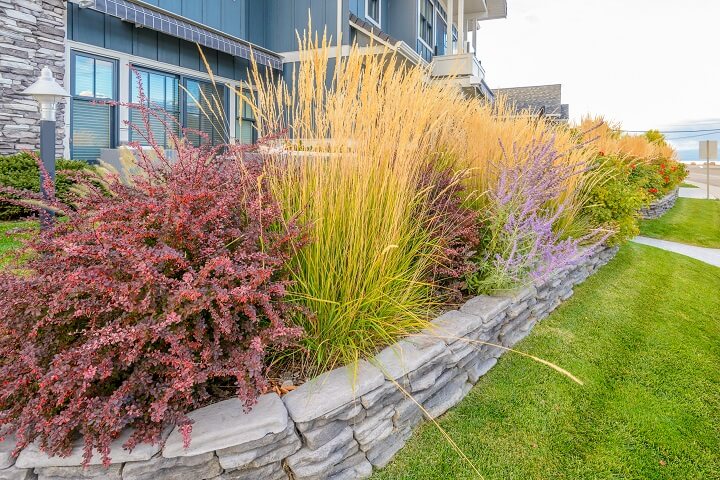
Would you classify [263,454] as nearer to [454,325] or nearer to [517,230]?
[454,325]

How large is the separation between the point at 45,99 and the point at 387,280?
2767mm

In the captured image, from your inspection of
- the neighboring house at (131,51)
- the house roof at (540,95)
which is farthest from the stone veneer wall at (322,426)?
the house roof at (540,95)

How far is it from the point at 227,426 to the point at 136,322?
45cm

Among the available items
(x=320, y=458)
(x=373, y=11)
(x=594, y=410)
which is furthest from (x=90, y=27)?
(x=594, y=410)

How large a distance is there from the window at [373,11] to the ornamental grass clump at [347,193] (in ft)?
30.0

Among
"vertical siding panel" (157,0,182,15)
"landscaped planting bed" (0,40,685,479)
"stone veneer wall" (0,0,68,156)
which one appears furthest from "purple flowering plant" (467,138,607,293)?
"vertical siding panel" (157,0,182,15)

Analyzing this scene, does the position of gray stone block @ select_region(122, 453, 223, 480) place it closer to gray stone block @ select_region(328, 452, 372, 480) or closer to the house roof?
gray stone block @ select_region(328, 452, 372, 480)

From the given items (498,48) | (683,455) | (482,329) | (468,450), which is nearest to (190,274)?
(468,450)

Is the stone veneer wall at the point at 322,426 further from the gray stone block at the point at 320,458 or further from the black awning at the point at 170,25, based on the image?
the black awning at the point at 170,25

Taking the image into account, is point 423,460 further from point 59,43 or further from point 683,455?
point 59,43

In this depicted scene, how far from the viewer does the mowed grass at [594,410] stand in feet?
6.01

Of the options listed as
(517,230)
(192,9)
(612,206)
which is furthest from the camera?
(192,9)

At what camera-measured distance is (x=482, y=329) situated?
243 centimetres

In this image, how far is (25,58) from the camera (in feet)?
19.2
